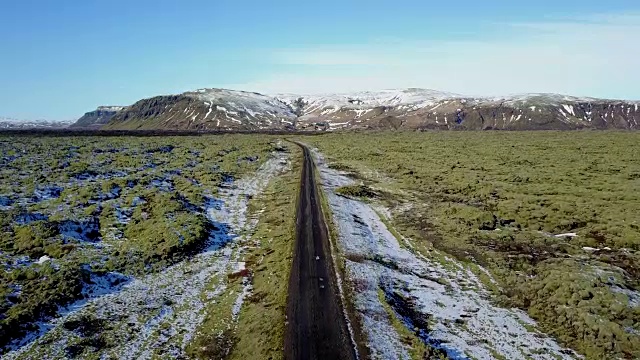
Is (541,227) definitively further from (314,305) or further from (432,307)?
(314,305)

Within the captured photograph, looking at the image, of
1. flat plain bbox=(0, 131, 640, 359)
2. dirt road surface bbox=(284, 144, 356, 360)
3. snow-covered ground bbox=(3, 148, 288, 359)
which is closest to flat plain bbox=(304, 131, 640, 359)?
flat plain bbox=(0, 131, 640, 359)

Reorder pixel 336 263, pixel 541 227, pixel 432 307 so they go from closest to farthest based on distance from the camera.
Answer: pixel 432 307 < pixel 336 263 < pixel 541 227

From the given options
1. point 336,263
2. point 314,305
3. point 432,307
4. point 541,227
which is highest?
point 336,263

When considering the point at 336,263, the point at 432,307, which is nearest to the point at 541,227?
the point at 432,307

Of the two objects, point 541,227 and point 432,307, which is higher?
point 541,227

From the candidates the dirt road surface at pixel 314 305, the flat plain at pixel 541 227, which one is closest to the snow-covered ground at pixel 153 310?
the dirt road surface at pixel 314 305

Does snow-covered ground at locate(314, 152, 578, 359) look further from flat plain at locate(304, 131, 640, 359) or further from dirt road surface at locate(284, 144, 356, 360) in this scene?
dirt road surface at locate(284, 144, 356, 360)

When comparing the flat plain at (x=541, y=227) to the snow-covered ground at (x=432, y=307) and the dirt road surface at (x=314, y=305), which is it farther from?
the dirt road surface at (x=314, y=305)
